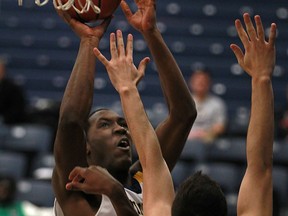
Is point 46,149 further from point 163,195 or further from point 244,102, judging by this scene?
point 163,195

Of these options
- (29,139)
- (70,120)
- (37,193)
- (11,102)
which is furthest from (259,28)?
(11,102)

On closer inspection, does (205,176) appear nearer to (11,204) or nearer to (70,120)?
(70,120)

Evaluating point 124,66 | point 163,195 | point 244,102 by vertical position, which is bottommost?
point 244,102

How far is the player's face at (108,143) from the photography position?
391 centimetres

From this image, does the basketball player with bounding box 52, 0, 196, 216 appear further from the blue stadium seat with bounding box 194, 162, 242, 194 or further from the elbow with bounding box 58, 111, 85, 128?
the blue stadium seat with bounding box 194, 162, 242, 194

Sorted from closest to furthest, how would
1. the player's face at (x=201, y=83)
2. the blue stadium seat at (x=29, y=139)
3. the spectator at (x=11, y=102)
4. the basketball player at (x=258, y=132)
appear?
the basketball player at (x=258, y=132) < the player's face at (x=201, y=83) < the blue stadium seat at (x=29, y=139) < the spectator at (x=11, y=102)

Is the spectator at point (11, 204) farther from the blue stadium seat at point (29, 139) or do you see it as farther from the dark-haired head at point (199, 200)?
the dark-haired head at point (199, 200)

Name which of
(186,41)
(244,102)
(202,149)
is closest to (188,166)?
(202,149)

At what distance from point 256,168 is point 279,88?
Result: 7693mm

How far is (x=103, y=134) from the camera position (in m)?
3.96

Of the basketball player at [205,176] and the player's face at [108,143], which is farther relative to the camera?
the player's face at [108,143]

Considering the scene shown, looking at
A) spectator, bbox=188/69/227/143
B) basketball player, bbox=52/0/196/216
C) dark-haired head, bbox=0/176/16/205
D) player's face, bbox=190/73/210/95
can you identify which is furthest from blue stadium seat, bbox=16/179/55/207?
basketball player, bbox=52/0/196/216

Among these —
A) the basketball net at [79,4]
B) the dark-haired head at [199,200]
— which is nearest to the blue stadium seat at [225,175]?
the basketball net at [79,4]

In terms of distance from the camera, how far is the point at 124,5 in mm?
3594
